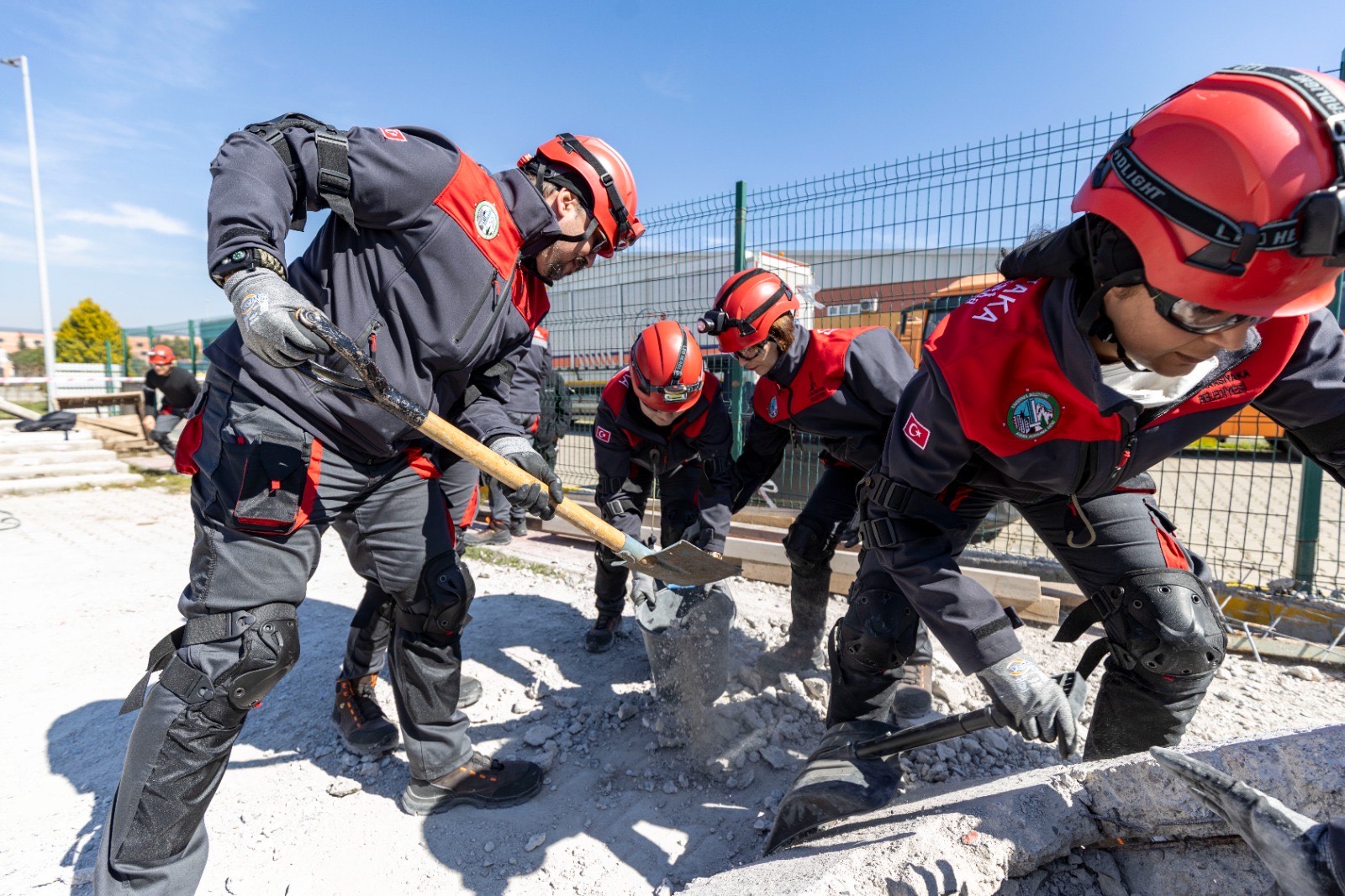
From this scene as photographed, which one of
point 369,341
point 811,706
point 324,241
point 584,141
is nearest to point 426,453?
point 369,341

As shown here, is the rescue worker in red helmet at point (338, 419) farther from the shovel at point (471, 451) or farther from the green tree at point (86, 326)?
the green tree at point (86, 326)

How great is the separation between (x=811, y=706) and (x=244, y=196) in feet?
8.59

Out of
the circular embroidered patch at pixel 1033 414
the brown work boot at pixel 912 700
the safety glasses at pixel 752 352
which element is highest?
the safety glasses at pixel 752 352

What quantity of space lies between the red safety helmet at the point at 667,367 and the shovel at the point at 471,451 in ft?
3.76

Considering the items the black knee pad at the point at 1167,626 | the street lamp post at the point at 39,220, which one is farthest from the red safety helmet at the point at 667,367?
the street lamp post at the point at 39,220

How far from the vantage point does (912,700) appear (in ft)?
8.64

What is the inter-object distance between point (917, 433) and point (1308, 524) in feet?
11.4

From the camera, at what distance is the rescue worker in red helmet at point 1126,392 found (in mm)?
1154

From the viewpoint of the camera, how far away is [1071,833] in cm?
150

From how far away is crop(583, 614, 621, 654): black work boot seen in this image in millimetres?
3578

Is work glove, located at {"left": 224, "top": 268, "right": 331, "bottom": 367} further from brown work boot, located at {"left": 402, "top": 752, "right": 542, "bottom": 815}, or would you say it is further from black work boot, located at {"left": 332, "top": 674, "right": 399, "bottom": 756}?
black work boot, located at {"left": 332, "top": 674, "right": 399, "bottom": 756}

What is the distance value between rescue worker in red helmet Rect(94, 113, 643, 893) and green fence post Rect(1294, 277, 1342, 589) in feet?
12.9

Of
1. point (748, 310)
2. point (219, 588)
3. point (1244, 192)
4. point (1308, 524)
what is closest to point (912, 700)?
point (748, 310)

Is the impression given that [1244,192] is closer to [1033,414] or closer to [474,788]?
[1033,414]
